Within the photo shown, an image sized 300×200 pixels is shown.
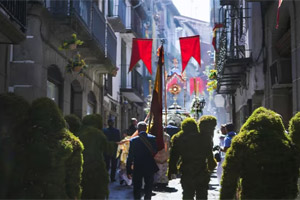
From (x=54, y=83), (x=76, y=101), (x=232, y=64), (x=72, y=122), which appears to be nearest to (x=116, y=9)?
(x=76, y=101)

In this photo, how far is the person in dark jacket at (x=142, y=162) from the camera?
781 cm

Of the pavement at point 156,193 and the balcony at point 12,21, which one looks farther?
the pavement at point 156,193

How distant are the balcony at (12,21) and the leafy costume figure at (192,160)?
11.9 ft

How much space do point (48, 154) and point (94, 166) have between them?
3.26 metres

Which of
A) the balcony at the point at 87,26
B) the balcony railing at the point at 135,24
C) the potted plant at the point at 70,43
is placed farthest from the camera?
the balcony railing at the point at 135,24

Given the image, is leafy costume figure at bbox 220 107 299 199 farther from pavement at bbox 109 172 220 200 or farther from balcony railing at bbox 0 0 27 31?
balcony railing at bbox 0 0 27 31

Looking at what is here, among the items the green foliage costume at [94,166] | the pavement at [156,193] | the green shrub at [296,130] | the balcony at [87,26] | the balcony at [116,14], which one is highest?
the balcony at [116,14]

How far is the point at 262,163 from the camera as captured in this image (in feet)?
15.9

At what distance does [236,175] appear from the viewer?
197 inches

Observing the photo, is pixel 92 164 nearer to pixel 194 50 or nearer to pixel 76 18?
pixel 76 18

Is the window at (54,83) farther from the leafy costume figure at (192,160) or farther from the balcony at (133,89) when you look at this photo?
the balcony at (133,89)

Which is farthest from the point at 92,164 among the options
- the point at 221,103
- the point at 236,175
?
the point at 221,103

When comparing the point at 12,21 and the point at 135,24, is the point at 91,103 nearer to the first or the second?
the point at 12,21

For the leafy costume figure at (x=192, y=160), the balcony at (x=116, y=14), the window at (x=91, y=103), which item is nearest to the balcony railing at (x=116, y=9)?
the balcony at (x=116, y=14)
